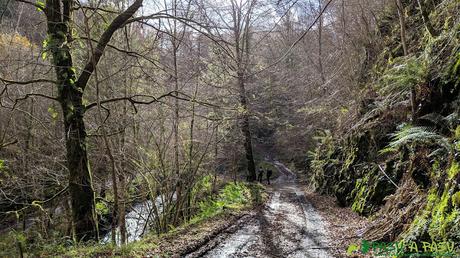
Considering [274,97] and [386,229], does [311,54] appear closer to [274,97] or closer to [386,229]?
[274,97]

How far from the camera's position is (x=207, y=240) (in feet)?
23.0

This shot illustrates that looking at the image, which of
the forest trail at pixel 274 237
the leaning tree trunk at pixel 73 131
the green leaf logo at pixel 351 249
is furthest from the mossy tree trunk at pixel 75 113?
the green leaf logo at pixel 351 249

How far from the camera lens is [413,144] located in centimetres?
706

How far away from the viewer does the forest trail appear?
6246 mm

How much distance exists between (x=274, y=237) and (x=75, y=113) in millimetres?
5178

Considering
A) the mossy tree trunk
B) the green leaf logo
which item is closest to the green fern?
the green leaf logo

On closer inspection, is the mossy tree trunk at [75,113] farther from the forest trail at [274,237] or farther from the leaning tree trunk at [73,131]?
the forest trail at [274,237]

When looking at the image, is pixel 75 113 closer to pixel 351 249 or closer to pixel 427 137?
pixel 351 249

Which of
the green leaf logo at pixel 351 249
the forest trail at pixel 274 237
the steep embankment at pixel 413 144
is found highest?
the steep embankment at pixel 413 144

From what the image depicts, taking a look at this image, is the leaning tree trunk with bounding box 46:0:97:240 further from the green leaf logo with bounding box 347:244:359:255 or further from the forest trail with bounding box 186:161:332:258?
the green leaf logo with bounding box 347:244:359:255

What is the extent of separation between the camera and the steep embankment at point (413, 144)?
185 inches

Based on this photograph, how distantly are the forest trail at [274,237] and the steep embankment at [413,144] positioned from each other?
1.25 meters

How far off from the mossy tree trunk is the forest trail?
279 cm

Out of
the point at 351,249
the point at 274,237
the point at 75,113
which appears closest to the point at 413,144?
the point at 351,249
